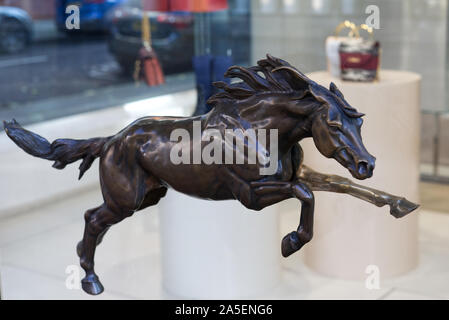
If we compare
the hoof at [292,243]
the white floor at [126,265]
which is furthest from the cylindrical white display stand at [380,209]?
the hoof at [292,243]

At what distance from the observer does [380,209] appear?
2.87 m

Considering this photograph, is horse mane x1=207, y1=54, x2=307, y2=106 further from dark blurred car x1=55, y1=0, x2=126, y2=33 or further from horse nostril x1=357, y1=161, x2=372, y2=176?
dark blurred car x1=55, y1=0, x2=126, y2=33

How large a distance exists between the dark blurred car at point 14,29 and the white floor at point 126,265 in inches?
37.4

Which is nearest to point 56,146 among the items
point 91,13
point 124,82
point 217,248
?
point 217,248

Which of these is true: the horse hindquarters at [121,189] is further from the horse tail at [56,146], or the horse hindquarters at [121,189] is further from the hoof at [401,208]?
the hoof at [401,208]

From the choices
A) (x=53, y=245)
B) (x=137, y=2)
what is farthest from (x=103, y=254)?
(x=137, y=2)

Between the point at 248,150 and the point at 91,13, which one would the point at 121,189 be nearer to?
the point at 248,150

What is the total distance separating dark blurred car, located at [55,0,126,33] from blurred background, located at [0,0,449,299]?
0.01 meters

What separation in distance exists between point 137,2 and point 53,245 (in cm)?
167

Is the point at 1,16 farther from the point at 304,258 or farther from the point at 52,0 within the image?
the point at 304,258

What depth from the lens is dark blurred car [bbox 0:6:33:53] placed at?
12.9ft

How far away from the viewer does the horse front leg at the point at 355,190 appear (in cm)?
69

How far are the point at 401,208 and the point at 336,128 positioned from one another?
0.12 m

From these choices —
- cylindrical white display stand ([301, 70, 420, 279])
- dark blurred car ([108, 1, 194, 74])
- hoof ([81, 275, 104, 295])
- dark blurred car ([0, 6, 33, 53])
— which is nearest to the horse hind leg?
hoof ([81, 275, 104, 295])
